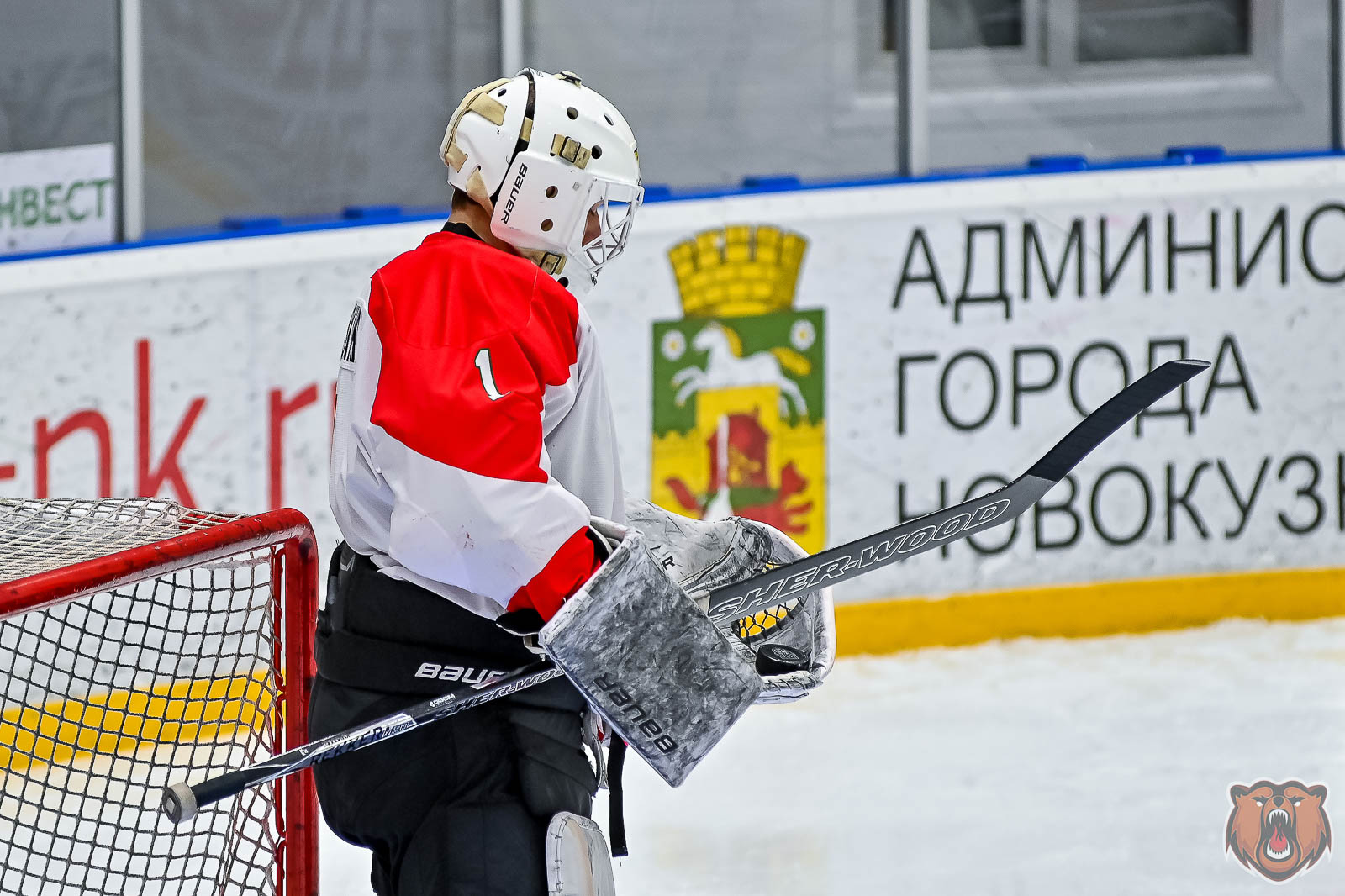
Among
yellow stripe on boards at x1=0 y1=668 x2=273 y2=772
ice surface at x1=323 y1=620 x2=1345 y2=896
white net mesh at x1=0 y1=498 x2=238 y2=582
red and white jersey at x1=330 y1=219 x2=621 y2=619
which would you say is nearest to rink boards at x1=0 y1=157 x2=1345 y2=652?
ice surface at x1=323 y1=620 x2=1345 y2=896

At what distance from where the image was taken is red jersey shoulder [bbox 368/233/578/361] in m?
1.59

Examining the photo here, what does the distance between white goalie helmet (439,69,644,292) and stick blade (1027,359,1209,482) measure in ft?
1.55

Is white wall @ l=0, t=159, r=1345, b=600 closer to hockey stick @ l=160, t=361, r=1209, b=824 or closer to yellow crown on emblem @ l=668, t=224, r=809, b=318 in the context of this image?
yellow crown on emblem @ l=668, t=224, r=809, b=318

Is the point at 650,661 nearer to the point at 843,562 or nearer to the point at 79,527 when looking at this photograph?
the point at 843,562

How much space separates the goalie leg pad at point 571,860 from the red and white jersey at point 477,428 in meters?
0.20

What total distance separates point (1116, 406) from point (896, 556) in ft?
0.81

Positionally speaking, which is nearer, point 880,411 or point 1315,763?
point 1315,763

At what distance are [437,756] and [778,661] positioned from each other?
37 centimetres

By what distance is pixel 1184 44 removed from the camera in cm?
499

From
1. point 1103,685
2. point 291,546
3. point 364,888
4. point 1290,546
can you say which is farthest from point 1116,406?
point 1290,546

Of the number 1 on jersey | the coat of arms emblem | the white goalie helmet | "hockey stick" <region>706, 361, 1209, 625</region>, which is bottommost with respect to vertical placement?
the coat of arms emblem

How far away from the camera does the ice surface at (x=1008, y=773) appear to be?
10.3 feet

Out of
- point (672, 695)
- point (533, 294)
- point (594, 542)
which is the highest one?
point (533, 294)

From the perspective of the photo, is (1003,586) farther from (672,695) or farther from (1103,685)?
(672,695)
